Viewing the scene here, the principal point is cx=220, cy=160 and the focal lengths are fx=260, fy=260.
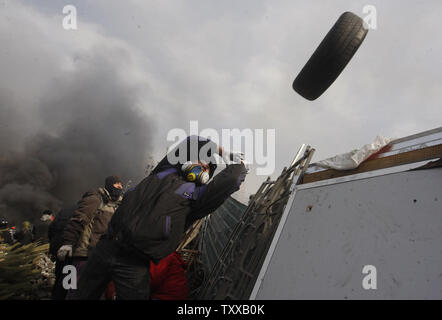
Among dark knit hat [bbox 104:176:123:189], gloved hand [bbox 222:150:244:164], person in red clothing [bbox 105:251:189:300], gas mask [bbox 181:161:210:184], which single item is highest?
gloved hand [bbox 222:150:244:164]

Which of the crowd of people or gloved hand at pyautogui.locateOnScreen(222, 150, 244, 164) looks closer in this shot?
the crowd of people

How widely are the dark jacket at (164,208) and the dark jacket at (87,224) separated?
4.22 feet

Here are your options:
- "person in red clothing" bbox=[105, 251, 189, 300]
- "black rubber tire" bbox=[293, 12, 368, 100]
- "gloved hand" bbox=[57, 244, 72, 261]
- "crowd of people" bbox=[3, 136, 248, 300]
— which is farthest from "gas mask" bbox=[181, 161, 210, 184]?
"black rubber tire" bbox=[293, 12, 368, 100]

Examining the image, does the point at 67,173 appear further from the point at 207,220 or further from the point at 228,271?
the point at 228,271

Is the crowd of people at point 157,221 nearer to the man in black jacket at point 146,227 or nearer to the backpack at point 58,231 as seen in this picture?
the man in black jacket at point 146,227

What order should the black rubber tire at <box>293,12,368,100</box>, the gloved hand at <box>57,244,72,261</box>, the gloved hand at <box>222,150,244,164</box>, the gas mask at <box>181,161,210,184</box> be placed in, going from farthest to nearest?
1. the black rubber tire at <box>293,12,368,100</box>
2. the gloved hand at <box>57,244,72,261</box>
3. the gloved hand at <box>222,150,244,164</box>
4. the gas mask at <box>181,161,210,184</box>

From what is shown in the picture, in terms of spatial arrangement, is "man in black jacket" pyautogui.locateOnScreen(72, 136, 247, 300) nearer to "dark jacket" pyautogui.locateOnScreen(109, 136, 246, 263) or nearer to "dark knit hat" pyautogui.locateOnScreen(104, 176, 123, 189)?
"dark jacket" pyautogui.locateOnScreen(109, 136, 246, 263)

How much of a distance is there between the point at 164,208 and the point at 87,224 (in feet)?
5.74

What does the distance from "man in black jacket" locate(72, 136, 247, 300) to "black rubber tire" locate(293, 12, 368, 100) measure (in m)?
3.02

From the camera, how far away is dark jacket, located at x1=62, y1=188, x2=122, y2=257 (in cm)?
310

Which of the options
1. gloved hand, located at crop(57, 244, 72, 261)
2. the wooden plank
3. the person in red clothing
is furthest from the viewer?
gloved hand, located at crop(57, 244, 72, 261)

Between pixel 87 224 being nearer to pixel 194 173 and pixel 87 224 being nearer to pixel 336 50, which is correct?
pixel 194 173

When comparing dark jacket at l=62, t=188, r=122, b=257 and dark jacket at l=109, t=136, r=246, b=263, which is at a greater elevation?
dark jacket at l=109, t=136, r=246, b=263
